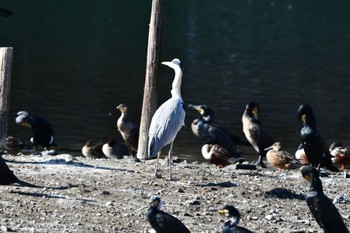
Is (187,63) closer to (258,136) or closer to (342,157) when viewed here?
(342,157)

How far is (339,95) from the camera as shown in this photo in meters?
29.5

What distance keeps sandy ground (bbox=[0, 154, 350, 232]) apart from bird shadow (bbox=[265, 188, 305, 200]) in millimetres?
14

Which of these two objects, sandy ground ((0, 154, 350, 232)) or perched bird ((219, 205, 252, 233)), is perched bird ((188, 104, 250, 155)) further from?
perched bird ((219, 205, 252, 233))

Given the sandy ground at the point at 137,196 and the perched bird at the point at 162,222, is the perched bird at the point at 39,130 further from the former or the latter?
the perched bird at the point at 162,222

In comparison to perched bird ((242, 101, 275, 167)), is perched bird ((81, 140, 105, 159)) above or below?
below

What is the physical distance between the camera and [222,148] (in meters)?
17.5

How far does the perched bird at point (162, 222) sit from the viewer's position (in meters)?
11.0

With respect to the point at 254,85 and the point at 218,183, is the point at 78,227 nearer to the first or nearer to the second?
the point at 218,183

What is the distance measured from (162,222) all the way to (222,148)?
6593mm

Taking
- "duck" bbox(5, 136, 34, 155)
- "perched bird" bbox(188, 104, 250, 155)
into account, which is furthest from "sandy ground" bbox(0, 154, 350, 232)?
"duck" bbox(5, 136, 34, 155)

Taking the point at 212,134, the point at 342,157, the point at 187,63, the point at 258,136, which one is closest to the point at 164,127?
the point at 212,134

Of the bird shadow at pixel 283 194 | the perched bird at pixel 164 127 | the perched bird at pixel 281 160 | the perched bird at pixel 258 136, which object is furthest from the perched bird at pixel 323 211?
the perched bird at pixel 258 136

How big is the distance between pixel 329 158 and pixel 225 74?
17000mm

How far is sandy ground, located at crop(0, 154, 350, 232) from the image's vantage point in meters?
12.1
